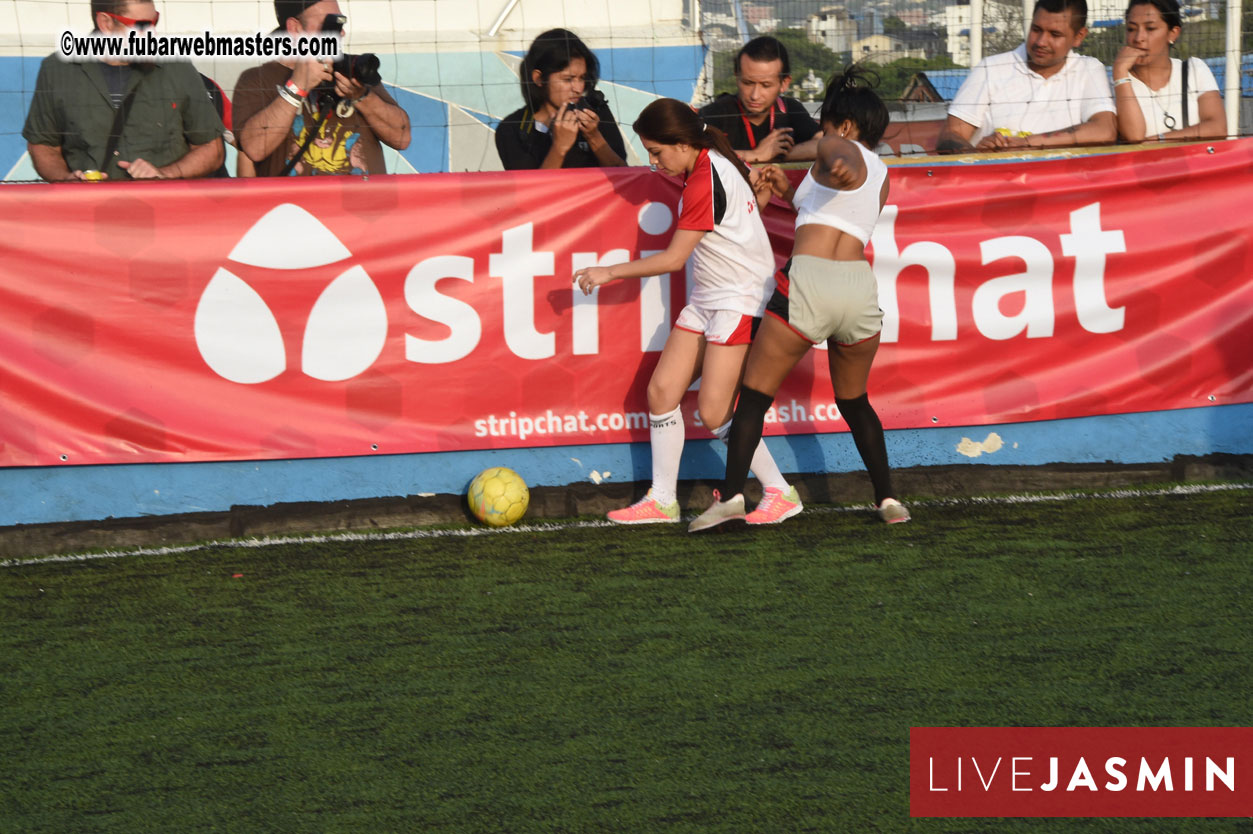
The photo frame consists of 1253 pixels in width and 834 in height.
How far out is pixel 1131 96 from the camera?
7.12 m

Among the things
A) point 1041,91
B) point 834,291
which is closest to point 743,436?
point 834,291

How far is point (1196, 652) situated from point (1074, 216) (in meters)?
3.08

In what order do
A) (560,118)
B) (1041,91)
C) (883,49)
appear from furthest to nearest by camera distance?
1. (883,49)
2. (1041,91)
3. (560,118)

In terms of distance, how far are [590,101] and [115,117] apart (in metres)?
2.31

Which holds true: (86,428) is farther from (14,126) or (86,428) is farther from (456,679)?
(14,126)

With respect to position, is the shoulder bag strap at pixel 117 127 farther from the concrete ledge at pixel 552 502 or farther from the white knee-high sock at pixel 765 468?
the white knee-high sock at pixel 765 468

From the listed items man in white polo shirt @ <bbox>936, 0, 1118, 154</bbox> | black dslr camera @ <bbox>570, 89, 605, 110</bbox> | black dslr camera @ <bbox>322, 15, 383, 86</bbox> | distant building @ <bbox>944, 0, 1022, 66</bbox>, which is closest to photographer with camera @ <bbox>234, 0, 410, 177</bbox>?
black dslr camera @ <bbox>322, 15, 383, 86</bbox>

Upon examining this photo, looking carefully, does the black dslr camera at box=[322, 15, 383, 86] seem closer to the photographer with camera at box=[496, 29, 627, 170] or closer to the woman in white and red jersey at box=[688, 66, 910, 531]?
the photographer with camera at box=[496, 29, 627, 170]

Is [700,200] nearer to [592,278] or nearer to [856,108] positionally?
[592,278]

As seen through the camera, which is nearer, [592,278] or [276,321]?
[592,278]

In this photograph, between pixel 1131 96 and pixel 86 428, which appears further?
pixel 1131 96

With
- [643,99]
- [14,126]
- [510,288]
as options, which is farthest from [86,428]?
[643,99]

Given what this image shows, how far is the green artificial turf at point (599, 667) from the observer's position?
11.2ft

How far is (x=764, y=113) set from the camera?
699 cm
